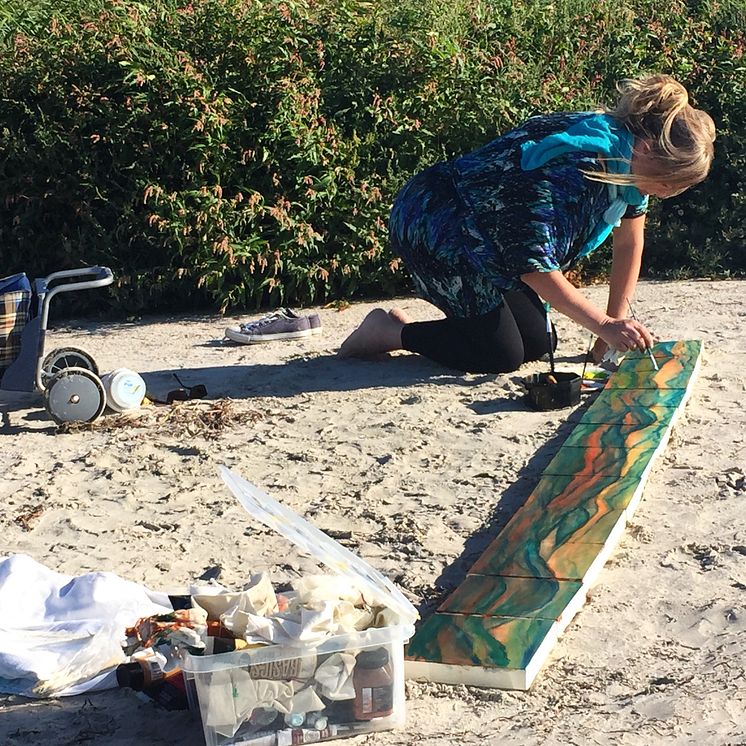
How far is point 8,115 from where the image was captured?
23.1ft

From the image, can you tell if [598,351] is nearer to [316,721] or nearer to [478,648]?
[478,648]

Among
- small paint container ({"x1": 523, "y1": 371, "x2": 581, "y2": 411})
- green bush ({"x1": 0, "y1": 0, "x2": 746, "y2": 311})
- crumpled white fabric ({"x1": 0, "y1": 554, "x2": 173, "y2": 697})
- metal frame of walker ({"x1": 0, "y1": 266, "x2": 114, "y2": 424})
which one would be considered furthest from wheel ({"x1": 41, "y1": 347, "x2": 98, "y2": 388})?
small paint container ({"x1": 523, "y1": 371, "x2": 581, "y2": 411})

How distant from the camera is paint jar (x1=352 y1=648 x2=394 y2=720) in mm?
2674

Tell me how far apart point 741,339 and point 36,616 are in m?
4.17

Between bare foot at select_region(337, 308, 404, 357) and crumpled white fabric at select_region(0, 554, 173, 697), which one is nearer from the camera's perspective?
crumpled white fabric at select_region(0, 554, 173, 697)

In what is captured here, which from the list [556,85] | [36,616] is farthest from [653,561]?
[556,85]

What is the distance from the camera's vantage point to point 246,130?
7.02 m

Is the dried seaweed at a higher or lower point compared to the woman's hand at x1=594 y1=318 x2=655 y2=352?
lower

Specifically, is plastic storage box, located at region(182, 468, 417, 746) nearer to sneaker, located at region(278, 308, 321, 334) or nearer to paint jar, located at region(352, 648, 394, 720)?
paint jar, located at region(352, 648, 394, 720)

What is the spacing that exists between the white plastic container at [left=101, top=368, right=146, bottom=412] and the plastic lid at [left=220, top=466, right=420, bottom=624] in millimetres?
2577

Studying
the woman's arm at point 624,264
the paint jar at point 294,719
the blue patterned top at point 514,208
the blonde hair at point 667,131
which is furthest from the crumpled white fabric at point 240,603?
the woman's arm at point 624,264

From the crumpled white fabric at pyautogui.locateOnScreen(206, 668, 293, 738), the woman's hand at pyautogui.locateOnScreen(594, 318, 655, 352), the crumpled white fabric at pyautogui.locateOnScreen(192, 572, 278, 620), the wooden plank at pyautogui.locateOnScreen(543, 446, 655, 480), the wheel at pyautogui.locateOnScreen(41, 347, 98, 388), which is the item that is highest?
the woman's hand at pyautogui.locateOnScreen(594, 318, 655, 352)

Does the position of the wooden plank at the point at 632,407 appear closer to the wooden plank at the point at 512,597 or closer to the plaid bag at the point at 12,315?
the wooden plank at the point at 512,597

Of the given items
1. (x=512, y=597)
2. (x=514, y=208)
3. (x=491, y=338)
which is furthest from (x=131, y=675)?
(x=491, y=338)
